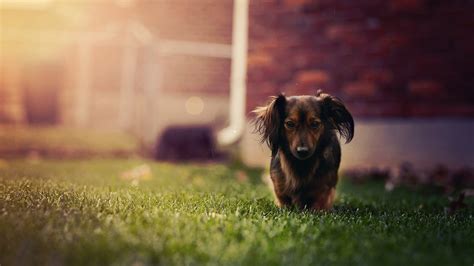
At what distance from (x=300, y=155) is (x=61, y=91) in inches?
530

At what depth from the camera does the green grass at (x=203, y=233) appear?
259cm

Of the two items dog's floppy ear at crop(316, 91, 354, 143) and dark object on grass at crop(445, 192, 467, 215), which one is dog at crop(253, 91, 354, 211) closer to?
dog's floppy ear at crop(316, 91, 354, 143)

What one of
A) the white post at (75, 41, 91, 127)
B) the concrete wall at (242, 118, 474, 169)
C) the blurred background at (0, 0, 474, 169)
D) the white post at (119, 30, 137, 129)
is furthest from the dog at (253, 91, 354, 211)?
the white post at (119, 30, 137, 129)

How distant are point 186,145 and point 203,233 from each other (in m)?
9.18

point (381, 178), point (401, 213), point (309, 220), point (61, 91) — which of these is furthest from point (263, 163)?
point (61, 91)

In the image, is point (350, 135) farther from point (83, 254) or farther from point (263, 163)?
point (263, 163)

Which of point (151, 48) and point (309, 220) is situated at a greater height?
point (151, 48)

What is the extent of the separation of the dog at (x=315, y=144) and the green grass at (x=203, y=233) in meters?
0.22

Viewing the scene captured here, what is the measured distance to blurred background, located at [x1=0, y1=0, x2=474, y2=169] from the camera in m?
9.00

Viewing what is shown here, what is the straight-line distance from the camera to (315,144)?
4199 mm

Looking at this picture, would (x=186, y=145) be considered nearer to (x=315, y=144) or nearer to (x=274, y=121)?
(x=274, y=121)

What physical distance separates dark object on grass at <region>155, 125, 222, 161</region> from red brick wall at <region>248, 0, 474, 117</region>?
2.34 meters

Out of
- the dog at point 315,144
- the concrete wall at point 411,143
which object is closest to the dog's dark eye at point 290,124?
the dog at point 315,144

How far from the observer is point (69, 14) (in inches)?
678
